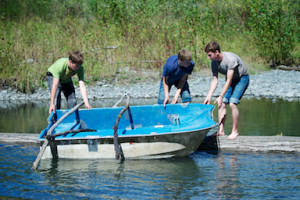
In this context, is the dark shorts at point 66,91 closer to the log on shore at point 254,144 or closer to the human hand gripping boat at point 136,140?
the human hand gripping boat at point 136,140

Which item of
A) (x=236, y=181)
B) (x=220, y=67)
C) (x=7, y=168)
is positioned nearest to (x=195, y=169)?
(x=236, y=181)

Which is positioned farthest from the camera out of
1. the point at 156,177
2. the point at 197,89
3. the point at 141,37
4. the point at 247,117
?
the point at 141,37

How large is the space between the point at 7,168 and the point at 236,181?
3.10m

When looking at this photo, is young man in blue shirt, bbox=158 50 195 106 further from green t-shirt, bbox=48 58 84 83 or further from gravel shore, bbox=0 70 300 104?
gravel shore, bbox=0 70 300 104

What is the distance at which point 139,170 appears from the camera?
206 inches

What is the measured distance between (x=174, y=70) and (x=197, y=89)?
239 inches

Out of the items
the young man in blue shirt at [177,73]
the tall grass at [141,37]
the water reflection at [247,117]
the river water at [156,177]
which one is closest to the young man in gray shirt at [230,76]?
the young man in blue shirt at [177,73]

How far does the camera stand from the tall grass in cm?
1351

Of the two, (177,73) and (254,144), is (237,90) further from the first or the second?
(177,73)

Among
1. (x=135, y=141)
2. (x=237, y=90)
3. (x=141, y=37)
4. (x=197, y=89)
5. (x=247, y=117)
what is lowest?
(x=247, y=117)

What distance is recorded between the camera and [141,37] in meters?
14.4

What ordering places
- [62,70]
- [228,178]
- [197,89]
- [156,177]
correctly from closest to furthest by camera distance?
[228,178] < [156,177] < [62,70] < [197,89]

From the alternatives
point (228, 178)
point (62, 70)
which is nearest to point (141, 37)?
point (62, 70)

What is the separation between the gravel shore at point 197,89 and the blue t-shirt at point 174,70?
17.4ft
